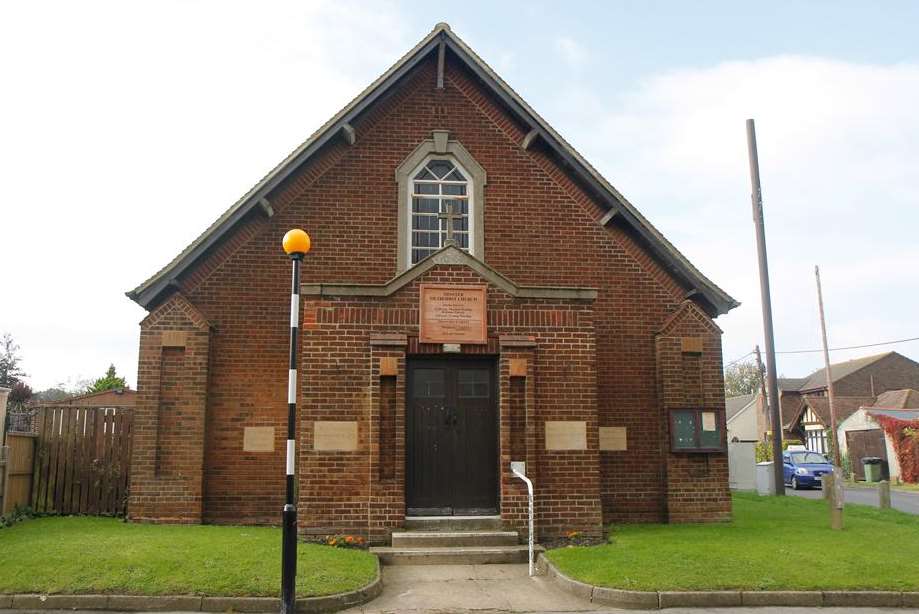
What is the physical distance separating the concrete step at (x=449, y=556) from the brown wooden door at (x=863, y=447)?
1460 inches

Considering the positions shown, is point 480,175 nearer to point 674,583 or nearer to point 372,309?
point 372,309

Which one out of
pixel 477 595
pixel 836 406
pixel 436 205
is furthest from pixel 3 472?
pixel 836 406

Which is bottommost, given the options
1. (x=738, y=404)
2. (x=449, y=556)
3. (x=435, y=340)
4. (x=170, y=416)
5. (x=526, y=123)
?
(x=449, y=556)

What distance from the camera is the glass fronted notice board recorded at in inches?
543

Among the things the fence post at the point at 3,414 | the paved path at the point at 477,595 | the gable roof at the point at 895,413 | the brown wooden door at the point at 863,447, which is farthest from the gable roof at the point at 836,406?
the fence post at the point at 3,414

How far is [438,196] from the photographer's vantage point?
14.5 metres

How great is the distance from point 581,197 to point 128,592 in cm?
997

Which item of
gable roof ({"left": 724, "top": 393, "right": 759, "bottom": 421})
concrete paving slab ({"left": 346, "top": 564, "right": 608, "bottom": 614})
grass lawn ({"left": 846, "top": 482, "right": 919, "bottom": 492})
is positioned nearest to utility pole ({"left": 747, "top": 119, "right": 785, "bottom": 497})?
concrete paving slab ({"left": 346, "top": 564, "right": 608, "bottom": 614})

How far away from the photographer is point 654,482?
13961 mm

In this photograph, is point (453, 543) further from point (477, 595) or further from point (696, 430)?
point (696, 430)

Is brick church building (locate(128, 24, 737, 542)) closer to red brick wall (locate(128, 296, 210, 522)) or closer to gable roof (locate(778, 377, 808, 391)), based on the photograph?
red brick wall (locate(128, 296, 210, 522))

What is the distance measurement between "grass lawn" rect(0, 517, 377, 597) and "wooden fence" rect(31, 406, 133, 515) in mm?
2278

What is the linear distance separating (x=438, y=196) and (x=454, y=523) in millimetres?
5966

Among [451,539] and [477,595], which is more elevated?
[451,539]
